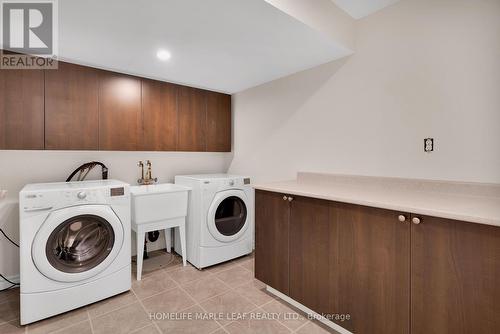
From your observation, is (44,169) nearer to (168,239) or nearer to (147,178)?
(147,178)

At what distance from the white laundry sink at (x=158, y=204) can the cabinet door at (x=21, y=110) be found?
879mm

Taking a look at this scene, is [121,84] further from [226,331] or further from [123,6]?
[226,331]

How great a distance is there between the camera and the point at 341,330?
4.96 ft

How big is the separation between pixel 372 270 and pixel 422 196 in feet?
1.86

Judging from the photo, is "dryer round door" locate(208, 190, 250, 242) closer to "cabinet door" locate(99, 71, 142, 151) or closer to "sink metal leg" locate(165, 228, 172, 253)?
"sink metal leg" locate(165, 228, 172, 253)

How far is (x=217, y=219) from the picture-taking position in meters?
2.50

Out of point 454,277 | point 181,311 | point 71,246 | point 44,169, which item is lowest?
point 181,311

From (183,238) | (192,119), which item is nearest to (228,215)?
(183,238)

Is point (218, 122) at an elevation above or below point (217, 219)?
above

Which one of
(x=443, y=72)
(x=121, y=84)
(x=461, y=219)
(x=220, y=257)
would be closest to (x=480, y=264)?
(x=461, y=219)

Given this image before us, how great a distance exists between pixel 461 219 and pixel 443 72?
1.01 m

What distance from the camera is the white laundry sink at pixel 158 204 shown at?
7.13ft

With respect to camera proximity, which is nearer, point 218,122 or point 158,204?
point 158,204

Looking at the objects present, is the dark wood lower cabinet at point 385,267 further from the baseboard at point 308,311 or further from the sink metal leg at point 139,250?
the sink metal leg at point 139,250
